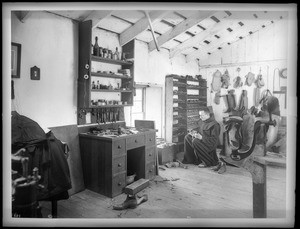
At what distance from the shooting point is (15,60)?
3.23 meters

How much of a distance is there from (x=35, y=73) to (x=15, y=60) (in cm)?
31

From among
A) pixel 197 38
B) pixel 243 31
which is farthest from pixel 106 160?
pixel 243 31

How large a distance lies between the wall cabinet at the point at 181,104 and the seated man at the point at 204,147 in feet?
2.67

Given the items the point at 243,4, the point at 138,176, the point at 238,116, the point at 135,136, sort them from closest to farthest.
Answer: the point at 243,4, the point at 135,136, the point at 138,176, the point at 238,116

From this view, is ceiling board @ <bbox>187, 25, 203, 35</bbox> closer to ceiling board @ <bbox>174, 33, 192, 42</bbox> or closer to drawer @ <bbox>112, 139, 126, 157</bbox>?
ceiling board @ <bbox>174, 33, 192, 42</bbox>

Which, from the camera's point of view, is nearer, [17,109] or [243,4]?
[243,4]

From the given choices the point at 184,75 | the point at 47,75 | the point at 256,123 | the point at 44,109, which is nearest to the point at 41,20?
the point at 47,75

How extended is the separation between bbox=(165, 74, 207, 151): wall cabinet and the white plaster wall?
2.83m

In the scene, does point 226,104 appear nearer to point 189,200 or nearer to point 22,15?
point 189,200

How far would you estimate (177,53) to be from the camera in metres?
→ 6.40

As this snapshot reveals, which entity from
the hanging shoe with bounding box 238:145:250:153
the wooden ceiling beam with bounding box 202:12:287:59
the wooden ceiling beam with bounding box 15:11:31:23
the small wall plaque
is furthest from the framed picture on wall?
the wooden ceiling beam with bounding box 202:12:287:59

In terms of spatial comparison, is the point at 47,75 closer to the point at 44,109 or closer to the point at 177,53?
the point at 44,109

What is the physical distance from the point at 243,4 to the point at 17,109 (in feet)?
9.84

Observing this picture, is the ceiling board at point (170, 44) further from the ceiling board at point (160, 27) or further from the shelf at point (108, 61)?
the shelf at point (108, 61)
